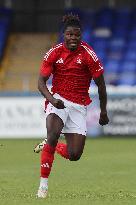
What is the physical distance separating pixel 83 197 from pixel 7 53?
24.0 m

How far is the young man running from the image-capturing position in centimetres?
1017

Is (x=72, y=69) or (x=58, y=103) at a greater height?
(x=72, y=69)

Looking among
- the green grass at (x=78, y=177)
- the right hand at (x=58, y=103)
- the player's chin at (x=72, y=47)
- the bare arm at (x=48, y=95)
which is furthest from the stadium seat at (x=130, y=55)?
the right hand at (x=58, y=103)

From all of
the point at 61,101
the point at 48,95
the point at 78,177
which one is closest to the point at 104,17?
the point at 78,177

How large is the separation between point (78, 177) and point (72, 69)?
12.0ft

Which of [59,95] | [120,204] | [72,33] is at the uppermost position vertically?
[72,33]

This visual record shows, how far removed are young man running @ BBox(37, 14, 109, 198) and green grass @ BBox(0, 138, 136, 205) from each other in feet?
1.89

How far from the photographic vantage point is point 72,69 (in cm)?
1052

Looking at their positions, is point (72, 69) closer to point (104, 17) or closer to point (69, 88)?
point (69, 88)

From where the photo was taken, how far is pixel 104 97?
10477mm

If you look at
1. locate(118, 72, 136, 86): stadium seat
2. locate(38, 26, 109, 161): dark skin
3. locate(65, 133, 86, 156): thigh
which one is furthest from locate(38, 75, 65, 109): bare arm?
locate(118, 72, 136, 86): stadium seat

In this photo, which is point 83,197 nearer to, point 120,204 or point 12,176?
point 120,204

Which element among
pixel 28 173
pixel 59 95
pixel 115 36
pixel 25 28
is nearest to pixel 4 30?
pixel 25 28

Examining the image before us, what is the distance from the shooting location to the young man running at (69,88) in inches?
400
